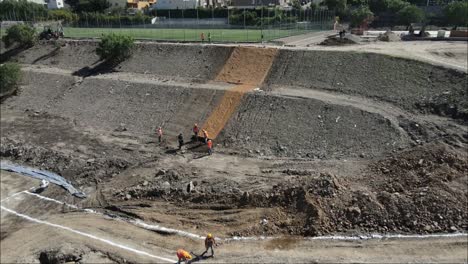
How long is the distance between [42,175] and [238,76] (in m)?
17.1

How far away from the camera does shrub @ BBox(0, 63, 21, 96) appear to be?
3825 cm

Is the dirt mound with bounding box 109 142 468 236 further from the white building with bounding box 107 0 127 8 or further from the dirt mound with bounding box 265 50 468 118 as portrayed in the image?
the white building with bounding box 107 0 127 8

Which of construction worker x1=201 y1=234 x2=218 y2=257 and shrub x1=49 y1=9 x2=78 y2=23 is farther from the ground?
shrub x1=49 y1=9 x2=78 y2=23

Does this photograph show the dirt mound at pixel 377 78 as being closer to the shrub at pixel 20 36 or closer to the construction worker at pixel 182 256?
the construction worker at pixel 182 256

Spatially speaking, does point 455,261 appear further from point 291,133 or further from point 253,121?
point 253,121

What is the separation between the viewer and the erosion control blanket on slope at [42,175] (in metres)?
24.2

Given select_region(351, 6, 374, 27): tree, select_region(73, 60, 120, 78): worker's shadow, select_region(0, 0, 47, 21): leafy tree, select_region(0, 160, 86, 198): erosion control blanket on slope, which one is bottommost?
select_region(0, 160, 86, 198): erosion control blanket on slope

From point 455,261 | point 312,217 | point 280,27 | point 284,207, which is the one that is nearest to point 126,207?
point 284,207

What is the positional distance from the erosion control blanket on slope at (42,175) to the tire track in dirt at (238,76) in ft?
31.1

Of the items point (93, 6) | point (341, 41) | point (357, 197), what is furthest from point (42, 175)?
point (93, 6)

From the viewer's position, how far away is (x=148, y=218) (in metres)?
20.8

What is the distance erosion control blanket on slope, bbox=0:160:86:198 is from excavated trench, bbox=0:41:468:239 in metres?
0.53

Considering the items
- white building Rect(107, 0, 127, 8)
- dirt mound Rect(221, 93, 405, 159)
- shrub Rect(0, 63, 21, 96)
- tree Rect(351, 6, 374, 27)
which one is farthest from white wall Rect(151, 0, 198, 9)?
dirt mound Rect(221, 93, 405, 159)

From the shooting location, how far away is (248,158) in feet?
84.2
